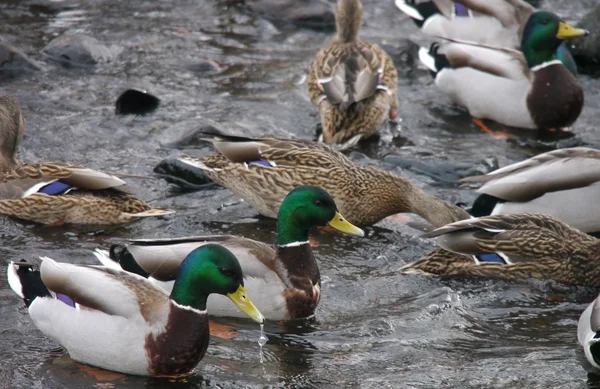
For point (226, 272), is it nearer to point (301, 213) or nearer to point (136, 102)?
point (301, 213)

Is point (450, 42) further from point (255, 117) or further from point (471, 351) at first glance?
point (471, 351)

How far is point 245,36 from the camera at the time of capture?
12141 mm

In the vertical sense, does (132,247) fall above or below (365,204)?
above

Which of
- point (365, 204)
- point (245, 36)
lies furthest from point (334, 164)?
point (245, 36)

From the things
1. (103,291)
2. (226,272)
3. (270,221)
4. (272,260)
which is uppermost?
(226,272)

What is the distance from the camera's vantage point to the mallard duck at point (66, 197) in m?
7.73

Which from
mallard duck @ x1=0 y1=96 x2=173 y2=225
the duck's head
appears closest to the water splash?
mallard duck @ x1=0 y1=96 x2=173 y2=225

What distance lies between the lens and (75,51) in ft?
35.6

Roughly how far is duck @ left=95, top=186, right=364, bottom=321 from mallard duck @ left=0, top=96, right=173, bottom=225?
138 centimetres

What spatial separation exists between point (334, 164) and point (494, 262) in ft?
5.03

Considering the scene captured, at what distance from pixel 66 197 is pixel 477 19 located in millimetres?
5689

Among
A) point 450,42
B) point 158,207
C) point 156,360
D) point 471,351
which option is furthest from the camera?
point 450,42

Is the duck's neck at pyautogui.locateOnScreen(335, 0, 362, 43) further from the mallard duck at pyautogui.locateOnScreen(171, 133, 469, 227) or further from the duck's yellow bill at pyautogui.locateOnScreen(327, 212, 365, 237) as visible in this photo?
the duck's yellow bill at pyautogui.locateOnScreen(327, 212, 365, 237)

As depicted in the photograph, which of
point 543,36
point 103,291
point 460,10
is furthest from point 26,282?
point 460,10
